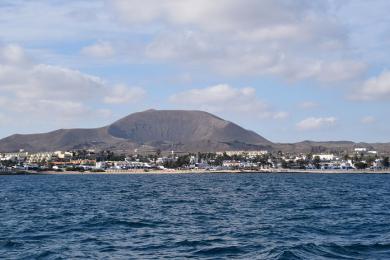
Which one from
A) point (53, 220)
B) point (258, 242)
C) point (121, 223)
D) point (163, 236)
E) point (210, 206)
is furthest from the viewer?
point (210, 206)

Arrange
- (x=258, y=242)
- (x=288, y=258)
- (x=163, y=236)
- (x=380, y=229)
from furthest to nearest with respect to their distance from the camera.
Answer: (x=380, y=229) < (x=163, y=236) < (x=258, y=242) < (x=288, y=258)

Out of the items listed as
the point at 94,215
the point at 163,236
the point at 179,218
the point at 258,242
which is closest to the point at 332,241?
the point at 258,242

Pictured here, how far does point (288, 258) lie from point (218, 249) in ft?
14.6

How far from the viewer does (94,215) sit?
5631 centimetres

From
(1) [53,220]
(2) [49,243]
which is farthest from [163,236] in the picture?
(1) [53,220]

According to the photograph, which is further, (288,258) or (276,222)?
(276,222)

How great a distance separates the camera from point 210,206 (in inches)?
2618

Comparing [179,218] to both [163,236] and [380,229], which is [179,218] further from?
[380,229]

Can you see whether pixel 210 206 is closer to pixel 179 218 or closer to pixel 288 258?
pixel 179 218

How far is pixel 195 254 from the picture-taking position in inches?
1345

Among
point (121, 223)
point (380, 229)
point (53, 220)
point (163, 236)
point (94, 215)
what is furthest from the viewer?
point (94, 215)

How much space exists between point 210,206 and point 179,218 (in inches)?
550

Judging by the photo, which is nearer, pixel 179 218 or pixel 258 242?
pixel 258 242

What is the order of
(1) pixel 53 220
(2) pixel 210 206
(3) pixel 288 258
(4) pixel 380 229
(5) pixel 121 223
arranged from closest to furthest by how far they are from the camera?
(3) pixel 288 258 < (4) pixel 380 229 < (5) pixel 121 223 < (1) pixel 53 220 < (2) pixel 210 206
